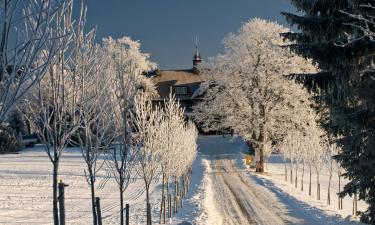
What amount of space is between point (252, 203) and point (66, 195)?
1030 cm

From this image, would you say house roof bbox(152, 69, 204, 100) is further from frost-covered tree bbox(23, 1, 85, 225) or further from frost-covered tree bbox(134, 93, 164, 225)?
frost-covered tree bbox(23, 1, 85, 225)

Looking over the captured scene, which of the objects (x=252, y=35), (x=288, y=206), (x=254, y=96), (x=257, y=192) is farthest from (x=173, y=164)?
(x=252, y=35)

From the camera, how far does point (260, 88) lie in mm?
35719

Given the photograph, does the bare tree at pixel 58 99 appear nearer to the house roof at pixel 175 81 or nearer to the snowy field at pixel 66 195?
the snowy field at pixel 66 195

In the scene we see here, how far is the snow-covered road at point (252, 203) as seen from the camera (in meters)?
18.1

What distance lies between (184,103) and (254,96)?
101ft

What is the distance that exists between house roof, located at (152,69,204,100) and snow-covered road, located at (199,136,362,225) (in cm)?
2903

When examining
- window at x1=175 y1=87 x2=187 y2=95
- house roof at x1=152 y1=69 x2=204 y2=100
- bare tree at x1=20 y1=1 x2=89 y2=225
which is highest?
house roof at x1=152 y1=69 x2=204 y2=100

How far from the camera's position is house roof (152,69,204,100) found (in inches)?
2574

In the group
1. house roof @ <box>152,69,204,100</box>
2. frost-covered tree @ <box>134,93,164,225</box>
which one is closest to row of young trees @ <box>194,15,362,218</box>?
frost-covered tree @ <box>134,93,164,225</box>

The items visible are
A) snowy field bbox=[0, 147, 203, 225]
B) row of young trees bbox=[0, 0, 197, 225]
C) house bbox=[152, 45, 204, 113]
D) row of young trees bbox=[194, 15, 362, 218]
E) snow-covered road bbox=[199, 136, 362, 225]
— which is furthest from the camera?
house bbox=[152, 45, 204, 113]

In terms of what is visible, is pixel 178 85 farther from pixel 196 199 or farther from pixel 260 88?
pixel 196 199

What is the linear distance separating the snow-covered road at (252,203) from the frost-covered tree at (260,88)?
381 centimetres

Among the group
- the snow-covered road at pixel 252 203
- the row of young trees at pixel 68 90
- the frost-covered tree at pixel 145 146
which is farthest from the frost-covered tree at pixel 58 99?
the snow-covered road at pixel 252 203
